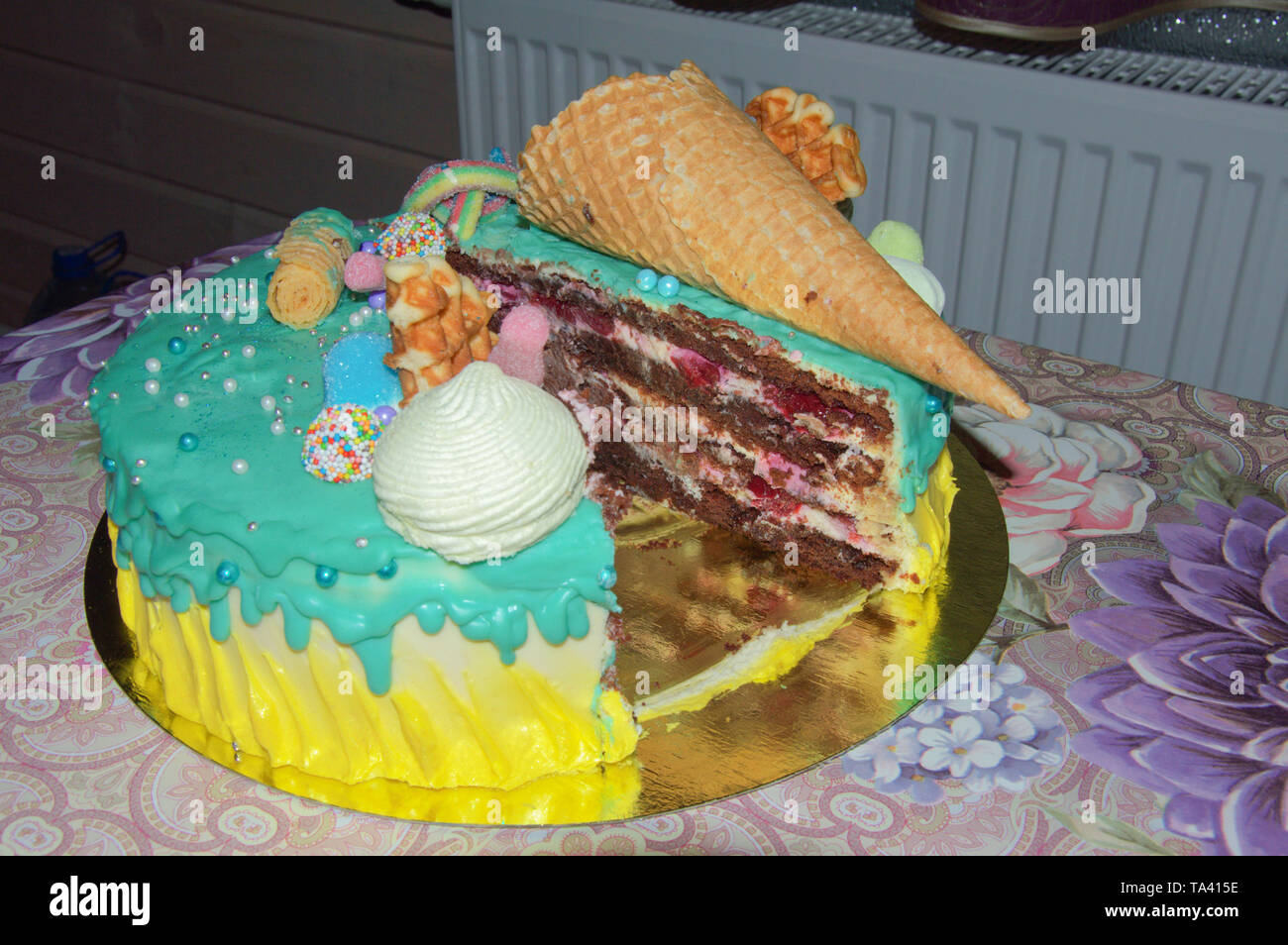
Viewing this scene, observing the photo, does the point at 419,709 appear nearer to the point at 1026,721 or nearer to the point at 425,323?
the point at 425,323

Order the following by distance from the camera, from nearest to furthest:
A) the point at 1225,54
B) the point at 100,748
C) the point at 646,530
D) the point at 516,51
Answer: the point at 100,748 < the point at 646,530 < the point at 1225,54 < the point at 516,51

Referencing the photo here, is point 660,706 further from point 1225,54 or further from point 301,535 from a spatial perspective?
point 1225,54

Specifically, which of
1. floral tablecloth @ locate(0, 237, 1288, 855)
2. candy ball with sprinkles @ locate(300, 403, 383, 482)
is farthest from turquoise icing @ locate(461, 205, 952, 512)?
candy ball with sprinkles @ locate(300, 403, 383, 482)

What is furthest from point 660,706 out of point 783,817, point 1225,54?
point 1225,54

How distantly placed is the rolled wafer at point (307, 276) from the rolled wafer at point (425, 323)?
56 centimetres

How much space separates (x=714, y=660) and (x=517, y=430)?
86 cm

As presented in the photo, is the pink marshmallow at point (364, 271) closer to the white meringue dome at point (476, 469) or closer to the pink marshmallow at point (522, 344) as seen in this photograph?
the pink marshmallow at point (522, 344)

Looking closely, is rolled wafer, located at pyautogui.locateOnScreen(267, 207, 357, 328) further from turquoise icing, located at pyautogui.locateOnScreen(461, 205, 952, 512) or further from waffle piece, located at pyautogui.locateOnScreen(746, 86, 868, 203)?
waffle piece, located at pyautogui.locateOnScreen(746, 86, 868, 203)

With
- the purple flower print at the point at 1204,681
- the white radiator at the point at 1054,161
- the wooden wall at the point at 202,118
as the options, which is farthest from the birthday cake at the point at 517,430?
the wooden wall at the point at 202,118

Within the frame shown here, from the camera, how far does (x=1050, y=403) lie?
4.14 metres

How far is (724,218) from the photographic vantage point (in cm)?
320

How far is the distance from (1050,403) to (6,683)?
10.4ft

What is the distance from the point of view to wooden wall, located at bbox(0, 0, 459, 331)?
594 cm

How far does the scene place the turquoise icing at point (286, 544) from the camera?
8.55 feet
